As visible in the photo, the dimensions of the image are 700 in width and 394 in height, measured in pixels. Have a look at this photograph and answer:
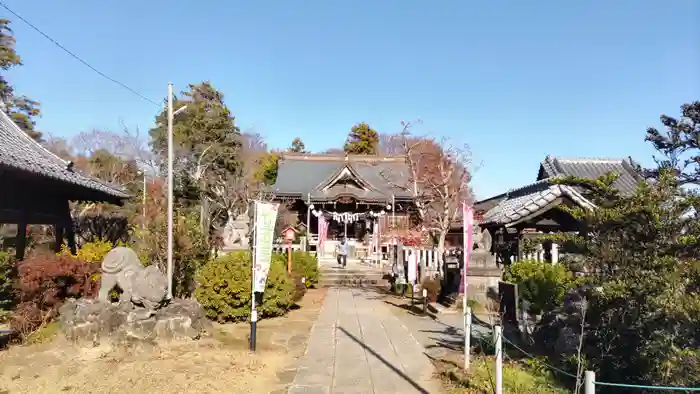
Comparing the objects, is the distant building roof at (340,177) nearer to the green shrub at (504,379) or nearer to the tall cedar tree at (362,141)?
the tall cedar tree at (362,141)

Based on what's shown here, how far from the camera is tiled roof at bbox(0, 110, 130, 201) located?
9690 mm

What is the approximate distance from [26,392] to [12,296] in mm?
4227

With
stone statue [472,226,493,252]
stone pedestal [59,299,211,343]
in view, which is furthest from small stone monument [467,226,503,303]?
stone pedestal [59,299,211,343]

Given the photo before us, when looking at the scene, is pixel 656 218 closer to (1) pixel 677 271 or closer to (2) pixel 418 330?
(1) pixel 677 271

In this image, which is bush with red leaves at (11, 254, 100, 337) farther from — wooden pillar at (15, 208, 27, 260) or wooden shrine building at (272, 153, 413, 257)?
wooden shrine building at (272, 153, 413, 257)

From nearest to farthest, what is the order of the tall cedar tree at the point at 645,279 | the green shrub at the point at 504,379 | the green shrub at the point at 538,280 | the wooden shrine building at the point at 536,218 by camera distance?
the tall cedar tree at the point at 645,279, the green shrub at the point at 504,379, the green shrub at the point at 538,280, the wooden shrine building at the point at 536,218

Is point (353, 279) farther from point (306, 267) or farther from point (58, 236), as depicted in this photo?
point (58, 236)

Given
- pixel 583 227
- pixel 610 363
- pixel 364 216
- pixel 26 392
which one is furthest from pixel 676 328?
pixel 364 216

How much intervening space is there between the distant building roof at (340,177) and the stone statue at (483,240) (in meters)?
13.4

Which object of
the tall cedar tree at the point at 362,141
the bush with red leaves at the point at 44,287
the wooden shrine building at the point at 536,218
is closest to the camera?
the bush with red leaves at the point at 44,287

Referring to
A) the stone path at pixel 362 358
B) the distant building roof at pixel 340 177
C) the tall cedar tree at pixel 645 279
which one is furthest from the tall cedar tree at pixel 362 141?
the tall cedar tree at pixel 645 279

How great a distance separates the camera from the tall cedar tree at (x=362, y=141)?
47125 millimetres

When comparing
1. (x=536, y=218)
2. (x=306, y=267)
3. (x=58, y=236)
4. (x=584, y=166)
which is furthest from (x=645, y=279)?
(x=584, y=166)

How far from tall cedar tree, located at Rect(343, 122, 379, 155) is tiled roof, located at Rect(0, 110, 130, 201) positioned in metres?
34.0
